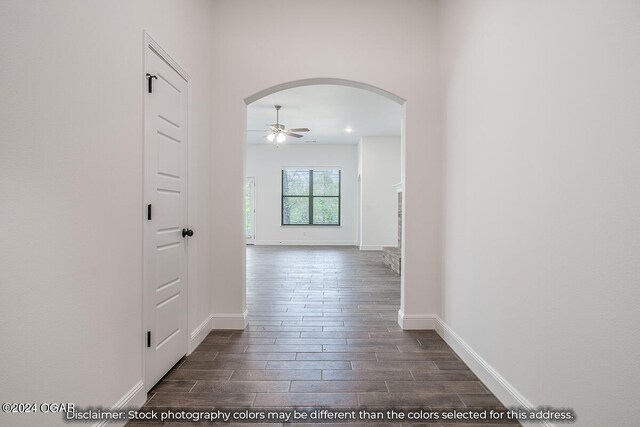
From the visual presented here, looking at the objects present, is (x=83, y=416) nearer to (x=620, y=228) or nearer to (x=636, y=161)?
(x=620, y=228)

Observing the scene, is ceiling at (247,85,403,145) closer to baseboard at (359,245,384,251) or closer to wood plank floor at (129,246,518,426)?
baseboard at (359,245,384,251)

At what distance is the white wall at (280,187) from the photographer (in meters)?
10.8

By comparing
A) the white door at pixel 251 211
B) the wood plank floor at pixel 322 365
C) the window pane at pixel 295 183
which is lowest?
the wood plank floor at pixel 322 365

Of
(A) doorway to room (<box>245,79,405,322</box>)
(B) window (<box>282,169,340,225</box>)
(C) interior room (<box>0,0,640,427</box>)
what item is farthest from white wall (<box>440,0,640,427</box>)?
(B) window (<box>282,169,340,225</box>)

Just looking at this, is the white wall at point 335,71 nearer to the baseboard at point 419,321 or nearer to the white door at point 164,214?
the baseboard at point 419,321

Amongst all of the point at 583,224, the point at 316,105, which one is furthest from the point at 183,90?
the point at 316,105

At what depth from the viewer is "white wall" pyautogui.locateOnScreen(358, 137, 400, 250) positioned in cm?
960

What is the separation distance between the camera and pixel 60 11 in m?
1.40

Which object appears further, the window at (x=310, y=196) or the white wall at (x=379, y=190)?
the window at (x=310, y=196)

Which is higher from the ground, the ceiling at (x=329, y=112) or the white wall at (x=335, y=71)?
the ceiling at (x=329, y=112)

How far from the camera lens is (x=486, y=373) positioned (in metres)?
A: 2.25

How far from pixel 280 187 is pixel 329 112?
14.1ft

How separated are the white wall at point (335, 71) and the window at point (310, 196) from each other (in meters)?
7.62

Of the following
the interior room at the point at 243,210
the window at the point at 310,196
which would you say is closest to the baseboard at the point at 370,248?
the window at the point at 310,196
